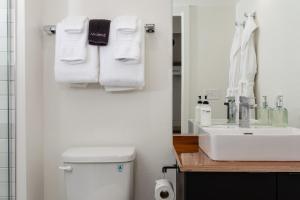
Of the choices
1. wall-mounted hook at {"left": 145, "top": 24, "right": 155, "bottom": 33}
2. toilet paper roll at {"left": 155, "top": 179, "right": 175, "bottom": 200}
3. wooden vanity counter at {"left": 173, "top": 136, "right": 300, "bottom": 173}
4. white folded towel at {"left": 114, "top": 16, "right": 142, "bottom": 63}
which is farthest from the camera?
wall-mounted hook at {"left": 145, "top": 24, "right": 155, "bottom": 33}

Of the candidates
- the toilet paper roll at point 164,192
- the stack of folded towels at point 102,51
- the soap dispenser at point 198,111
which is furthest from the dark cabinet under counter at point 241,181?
the stack of folded towels at point 102,51

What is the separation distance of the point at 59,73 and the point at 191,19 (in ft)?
2.77

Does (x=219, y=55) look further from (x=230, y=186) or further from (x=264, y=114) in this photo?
(x=230, y=186)

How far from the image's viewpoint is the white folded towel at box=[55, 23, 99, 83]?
183cm

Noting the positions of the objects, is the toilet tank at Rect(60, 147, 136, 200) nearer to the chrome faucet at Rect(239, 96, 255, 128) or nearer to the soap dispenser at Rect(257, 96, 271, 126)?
the chrome faucet at Rect(239, 96, 255, 128)

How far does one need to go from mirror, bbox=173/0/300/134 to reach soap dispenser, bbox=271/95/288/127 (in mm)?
59

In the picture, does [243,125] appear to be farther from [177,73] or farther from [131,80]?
[131,80]

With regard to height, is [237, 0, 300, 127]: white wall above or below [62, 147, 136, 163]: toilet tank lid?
above

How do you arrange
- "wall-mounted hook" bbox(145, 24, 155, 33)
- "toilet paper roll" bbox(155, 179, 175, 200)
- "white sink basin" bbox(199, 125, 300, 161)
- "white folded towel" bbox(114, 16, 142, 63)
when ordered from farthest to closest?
1. "wall-mounted hook" bbox(145, 24, 155, 33)
2. "white folded towel" bbox(114, 16, 142, 63)
3. "toilet paper roll" bbox(155, 179, 175, 200)
4. "white sink basin" bbox(199, 125, 300, 161)

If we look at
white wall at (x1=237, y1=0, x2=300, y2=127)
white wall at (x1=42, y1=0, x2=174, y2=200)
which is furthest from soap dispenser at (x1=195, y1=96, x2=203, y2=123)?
white wall at (x1=237, y1=0, x2=300, y2=127)

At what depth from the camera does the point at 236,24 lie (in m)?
1.92

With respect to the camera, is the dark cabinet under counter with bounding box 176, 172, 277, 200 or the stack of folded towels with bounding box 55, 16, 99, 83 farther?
the stack of folded towels with bounding box 55, 16, 99, 83

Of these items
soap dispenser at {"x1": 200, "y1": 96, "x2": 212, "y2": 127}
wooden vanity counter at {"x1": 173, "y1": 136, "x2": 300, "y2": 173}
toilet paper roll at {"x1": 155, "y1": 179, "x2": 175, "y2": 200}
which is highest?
soap dispenser at {"x1": 200, "y1": 96, "x2": 212, "y2": 127}

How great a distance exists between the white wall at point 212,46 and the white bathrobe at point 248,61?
0.29 ft
